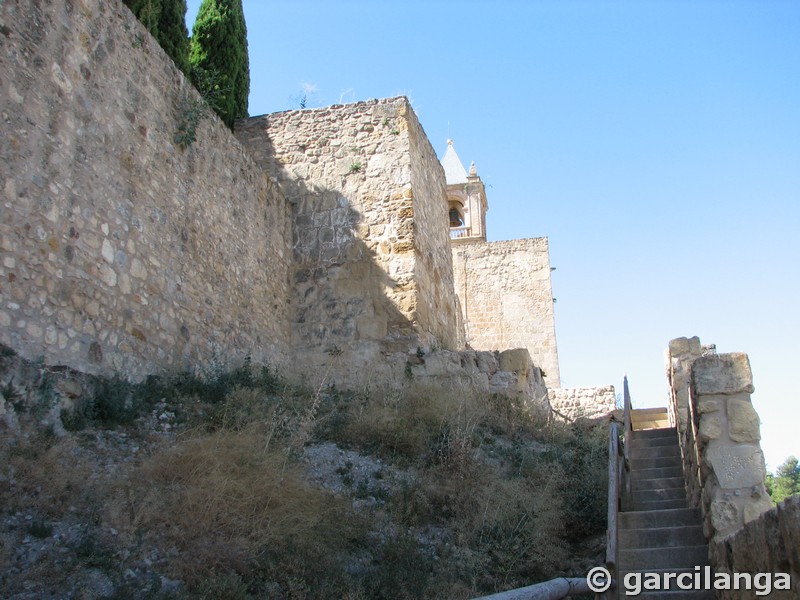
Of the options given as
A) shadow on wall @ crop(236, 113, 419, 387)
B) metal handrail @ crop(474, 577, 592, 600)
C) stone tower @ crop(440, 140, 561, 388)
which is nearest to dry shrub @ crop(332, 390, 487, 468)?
shadow on wall @ crop(236, 113, 419, 387)

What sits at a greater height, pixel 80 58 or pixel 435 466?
pixel 80 58

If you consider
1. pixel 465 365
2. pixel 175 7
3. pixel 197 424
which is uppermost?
pixel 175 7

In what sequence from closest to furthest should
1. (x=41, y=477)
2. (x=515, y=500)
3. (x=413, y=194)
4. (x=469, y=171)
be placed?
(x=41, y=477)
(x=515, y=500)
(x=413, y=194)
(x=469, y=171)

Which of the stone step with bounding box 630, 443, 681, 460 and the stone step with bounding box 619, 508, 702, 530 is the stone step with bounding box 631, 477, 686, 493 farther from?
the stone step with bounding box 619, 508, 702, 530

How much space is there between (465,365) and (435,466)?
12.8 ft

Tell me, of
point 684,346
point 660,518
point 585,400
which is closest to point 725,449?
point 660,518

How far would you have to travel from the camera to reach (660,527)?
7086 mm

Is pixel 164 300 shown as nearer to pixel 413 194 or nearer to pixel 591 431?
pixel 413 194

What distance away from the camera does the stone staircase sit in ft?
20.9

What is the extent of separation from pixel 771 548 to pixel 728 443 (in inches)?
89.3

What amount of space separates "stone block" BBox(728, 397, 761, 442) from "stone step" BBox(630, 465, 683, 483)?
3.11 m

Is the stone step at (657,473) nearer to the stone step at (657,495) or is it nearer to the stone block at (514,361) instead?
the stone step at (657,495)

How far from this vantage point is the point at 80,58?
7473 mm

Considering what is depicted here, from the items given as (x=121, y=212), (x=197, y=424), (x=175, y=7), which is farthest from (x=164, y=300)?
(x=175, y=7)
